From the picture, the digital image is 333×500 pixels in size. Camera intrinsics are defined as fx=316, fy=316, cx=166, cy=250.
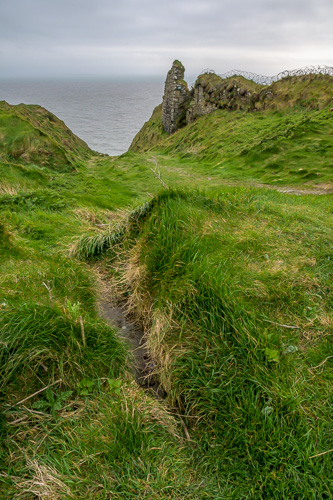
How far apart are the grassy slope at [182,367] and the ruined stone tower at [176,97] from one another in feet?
227

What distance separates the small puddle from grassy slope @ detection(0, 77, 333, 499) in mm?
317

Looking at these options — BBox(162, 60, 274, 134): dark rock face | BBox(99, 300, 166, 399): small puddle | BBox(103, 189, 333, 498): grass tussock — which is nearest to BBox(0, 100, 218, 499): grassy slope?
BBox(99, 300, 166, 399): small puddle

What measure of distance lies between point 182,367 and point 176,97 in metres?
72.5

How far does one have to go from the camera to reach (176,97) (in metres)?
67.8

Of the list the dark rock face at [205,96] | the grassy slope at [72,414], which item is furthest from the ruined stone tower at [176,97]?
the grassy slope at [72,414]

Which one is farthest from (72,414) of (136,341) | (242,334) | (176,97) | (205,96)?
(176,97)

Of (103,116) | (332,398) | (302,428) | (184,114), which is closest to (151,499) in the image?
(302,428)

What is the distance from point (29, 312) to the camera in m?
3.58

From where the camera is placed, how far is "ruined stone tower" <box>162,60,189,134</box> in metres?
67.8

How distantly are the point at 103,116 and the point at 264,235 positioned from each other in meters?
211

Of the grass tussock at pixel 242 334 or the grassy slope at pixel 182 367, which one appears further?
the grass tussock at pixel 242 334

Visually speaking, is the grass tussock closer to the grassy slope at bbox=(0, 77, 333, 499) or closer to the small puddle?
the grassy slope at bbox=(0, 77, 333, 499)

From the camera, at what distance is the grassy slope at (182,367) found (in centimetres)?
288

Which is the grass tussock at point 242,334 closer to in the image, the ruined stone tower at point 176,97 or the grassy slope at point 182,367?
the grassy slope at point 182,367
